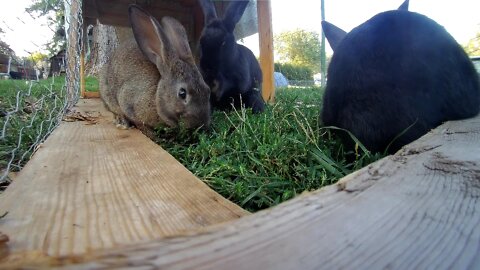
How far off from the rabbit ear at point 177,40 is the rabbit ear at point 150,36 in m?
0.09

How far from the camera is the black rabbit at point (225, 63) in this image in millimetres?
4074

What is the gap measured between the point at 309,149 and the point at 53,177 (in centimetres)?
117

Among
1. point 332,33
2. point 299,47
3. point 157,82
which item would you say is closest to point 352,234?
point 332,33

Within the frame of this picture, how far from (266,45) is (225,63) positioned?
4.40ft

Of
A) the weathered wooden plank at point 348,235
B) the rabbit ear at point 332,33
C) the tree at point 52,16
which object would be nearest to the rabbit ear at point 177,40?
the tree at point 52,16

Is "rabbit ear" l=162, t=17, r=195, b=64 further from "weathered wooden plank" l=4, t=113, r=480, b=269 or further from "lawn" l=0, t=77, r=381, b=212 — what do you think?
"weathered wooden plank" l=4, t=113, r=480, b=269

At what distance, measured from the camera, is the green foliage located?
20125 millimetres

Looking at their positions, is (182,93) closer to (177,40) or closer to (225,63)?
(177,40)

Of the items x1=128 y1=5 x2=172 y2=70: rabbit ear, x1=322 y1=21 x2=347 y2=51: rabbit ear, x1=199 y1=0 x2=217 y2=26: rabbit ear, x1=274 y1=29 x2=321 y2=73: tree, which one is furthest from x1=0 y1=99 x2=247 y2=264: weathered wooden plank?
x1=274 y1=29 x2=321 y2=73: tree

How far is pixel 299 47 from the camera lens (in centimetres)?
2438

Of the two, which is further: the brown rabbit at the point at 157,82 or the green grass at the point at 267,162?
the brown rabbit at the point at 157,82

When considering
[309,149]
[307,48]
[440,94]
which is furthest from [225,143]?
A: [307,48]

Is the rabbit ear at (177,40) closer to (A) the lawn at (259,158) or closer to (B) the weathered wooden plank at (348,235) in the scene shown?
(A) the lawn at (259,158)

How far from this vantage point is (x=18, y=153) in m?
2.45
